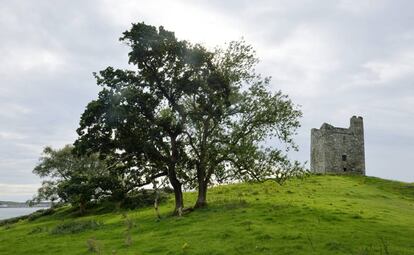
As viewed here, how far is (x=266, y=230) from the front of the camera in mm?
27109

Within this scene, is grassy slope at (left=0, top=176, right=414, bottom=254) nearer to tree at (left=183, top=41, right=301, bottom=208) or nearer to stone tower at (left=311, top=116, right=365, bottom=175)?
tree at (left=183, top=41, right=301, bottom=208)

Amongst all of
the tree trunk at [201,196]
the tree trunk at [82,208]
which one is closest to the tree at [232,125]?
the tree trunk at [201,196]

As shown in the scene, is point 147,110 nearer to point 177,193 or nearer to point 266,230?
point 177,193

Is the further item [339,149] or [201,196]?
[339,149]

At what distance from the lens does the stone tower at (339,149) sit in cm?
7256

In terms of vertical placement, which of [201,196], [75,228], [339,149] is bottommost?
[75,228]

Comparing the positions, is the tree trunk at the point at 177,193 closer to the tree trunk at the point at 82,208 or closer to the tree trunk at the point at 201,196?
the tree trunk at the point at 201,196

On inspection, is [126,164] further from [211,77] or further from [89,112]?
[211,77]

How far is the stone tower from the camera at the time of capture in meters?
72.6

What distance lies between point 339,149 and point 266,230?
49510 mm

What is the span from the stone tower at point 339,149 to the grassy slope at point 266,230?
2511cm

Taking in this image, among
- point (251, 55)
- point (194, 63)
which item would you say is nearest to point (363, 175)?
point (251, 55)

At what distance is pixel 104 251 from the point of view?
1040 inches

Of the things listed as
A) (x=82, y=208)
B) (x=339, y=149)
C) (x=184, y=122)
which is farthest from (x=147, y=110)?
(x=339, y=149)
